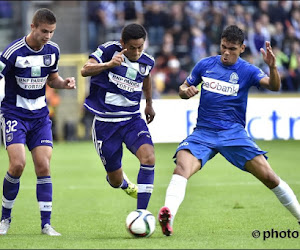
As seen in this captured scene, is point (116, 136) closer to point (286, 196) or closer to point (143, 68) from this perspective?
point (143, 68)

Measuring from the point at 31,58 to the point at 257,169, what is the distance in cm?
249

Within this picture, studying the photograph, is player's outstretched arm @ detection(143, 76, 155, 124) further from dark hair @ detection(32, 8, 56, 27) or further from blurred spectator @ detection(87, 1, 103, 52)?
blurred spectator @ detection(87, 1, 103, 52)

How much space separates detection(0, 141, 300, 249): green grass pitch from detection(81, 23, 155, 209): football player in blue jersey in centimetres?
74

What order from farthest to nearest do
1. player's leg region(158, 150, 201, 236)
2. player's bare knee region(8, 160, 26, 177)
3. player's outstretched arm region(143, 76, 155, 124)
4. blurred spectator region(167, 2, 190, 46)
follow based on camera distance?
1. blurred spectator region(167, 2, 190, 46)
2. player's outstretched arm region(143, 76, 155, 124)
3. player's bare knee region(8, 160, 26, 177)
4. player's leg region(158, 150, 201, 236)

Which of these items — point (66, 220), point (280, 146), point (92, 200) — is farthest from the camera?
point (280, 146)

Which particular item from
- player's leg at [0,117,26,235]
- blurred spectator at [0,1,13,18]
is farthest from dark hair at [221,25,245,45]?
blurred spectator at [0,1,13,18]

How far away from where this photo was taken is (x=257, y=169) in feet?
24.6

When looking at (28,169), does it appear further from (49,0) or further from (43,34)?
(49,0)

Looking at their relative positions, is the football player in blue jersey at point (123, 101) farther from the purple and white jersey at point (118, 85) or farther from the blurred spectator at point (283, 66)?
the blurred spectator at point (283, 66)

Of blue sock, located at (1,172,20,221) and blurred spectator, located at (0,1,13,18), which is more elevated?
blurred spectator, located at (0,1,13,18)

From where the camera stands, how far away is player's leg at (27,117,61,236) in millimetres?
7898

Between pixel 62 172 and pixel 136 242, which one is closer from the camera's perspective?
pixel 136 242

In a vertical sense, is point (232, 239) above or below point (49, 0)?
below

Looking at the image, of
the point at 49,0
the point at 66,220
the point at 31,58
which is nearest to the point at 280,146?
the point at 49,0
